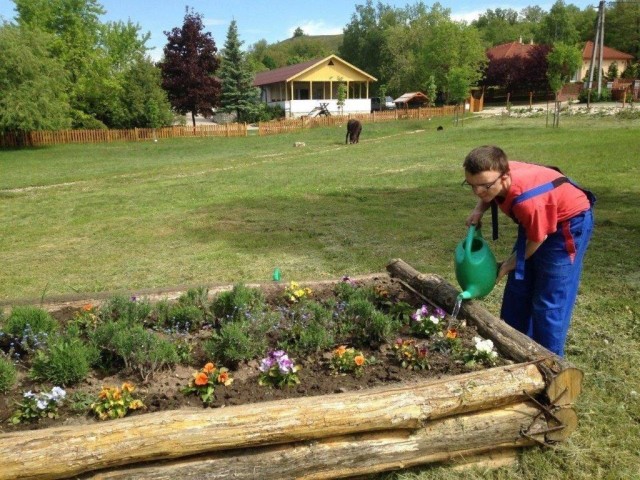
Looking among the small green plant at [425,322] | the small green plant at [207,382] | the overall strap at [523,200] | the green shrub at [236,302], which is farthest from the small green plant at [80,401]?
the overall strap at [523,200]

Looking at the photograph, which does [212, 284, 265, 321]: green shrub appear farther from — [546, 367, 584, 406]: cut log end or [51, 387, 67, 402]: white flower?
[546, 367, 584, 406]: cut log end

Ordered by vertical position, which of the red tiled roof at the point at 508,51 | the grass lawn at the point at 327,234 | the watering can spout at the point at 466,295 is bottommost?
the grass lawn at the point at 327,234

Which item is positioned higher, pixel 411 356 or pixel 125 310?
pixel 125 310

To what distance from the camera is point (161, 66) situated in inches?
1738

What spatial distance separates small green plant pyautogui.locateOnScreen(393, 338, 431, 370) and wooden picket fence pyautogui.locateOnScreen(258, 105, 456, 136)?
34002mm

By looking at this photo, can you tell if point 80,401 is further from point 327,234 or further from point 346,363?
point 327,234

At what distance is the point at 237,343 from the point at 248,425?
2.84 feet

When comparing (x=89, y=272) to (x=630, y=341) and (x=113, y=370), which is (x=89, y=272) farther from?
(x=630, y=341)

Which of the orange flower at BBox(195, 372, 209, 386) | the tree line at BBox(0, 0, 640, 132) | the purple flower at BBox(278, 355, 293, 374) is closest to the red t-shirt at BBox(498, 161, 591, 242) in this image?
the purple flower at BBox(278, 355, 293, 374)

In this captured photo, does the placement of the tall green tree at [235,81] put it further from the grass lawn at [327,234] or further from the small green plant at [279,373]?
the small green plant at [279,373]

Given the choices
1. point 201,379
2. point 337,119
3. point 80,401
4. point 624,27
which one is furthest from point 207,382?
point 624,27

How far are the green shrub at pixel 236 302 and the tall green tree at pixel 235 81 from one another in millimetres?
43543

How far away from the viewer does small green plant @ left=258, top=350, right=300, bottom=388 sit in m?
3.05

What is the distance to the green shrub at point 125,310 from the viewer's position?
3783 mm
